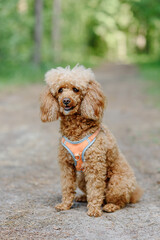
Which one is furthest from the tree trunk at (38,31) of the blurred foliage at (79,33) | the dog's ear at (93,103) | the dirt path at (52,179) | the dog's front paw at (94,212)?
the dog's front paw at (94,212)

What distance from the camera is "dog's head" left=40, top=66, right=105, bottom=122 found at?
3766 millimetres

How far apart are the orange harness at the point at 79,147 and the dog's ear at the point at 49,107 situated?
12.4 inches

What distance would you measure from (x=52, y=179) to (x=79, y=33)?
124 feet

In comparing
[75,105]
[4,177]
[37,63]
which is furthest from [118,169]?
[37,63]

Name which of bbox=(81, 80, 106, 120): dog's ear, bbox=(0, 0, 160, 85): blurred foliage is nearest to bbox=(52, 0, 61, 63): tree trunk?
bbox=(0, 0, 160, 85): blurred foliage

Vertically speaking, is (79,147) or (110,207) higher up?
(79,147)

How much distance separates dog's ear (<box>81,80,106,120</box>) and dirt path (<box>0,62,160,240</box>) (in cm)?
104

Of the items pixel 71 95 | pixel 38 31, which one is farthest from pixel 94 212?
pixel 38 31

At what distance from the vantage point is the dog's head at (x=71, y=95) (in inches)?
148

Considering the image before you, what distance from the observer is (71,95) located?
3.74 m

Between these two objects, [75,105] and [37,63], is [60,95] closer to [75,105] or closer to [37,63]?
[75,105]

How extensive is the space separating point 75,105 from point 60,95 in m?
0.19

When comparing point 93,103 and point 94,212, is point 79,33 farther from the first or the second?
point 94,212

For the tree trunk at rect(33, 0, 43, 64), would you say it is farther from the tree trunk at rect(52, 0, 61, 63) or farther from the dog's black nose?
the dog's black nose
